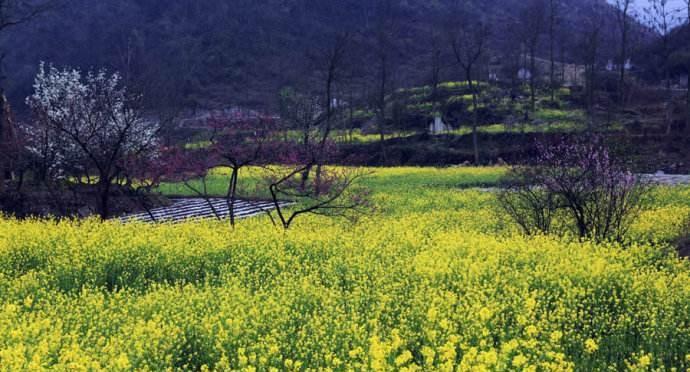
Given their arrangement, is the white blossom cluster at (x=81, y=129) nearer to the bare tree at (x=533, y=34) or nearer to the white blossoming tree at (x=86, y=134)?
the white blossoming tree at (x=86, y=134)

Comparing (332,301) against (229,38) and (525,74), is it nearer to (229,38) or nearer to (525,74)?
(525,74)

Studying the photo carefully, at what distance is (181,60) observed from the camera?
4200 inches

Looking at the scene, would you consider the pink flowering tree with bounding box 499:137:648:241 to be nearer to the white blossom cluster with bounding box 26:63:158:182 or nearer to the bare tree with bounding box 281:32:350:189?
the bare tree with bounding box 281:32:350:189

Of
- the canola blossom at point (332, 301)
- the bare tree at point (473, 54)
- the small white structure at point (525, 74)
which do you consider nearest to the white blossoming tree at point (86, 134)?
the canola blossom at point (332, 301)

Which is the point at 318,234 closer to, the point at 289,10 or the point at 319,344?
the point at 319,344

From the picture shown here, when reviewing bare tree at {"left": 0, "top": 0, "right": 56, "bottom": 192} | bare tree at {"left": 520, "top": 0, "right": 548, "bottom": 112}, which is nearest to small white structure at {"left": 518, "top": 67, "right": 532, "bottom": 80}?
bare tree at {"left": 520, "top": 0, "right": 548, "bottom": 112}

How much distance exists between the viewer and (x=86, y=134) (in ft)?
84.1

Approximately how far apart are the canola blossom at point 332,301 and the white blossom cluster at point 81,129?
601cm

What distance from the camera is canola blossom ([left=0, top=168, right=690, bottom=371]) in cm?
682

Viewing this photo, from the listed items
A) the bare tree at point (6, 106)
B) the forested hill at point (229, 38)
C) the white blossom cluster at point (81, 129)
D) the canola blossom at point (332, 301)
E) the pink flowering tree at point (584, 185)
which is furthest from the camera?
the forested hill at point (229, 38)

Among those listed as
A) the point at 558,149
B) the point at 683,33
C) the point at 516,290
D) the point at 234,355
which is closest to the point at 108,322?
the point at 234,355

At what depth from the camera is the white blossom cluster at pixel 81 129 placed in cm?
2119

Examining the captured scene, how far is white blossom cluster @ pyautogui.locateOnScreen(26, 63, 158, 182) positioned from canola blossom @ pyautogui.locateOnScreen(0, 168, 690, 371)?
6.01 metres

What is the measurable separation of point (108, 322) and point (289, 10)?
129 metres
